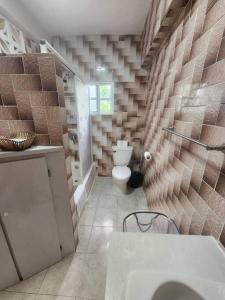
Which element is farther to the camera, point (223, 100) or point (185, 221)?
point (185, 221)

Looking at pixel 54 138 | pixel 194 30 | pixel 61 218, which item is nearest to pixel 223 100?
pixel 194 30

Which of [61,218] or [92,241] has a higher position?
[61,218]

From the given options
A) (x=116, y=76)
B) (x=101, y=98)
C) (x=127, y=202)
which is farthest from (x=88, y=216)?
(x=116, y=76)

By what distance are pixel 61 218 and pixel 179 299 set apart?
1.14 metres

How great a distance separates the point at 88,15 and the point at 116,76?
0.91 metres

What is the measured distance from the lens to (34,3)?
166 cm

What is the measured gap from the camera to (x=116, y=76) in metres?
2.56

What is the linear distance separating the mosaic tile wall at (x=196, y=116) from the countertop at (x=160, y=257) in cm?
12

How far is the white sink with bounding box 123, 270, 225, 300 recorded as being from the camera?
506mm

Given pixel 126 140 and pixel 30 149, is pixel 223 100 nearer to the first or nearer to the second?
pixel 30 149

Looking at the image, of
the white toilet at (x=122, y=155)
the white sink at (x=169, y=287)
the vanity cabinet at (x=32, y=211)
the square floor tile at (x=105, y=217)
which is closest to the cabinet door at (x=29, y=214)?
the vanity cabinet at (x=32, y=211)

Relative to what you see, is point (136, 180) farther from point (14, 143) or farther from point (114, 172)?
point (14, 143)

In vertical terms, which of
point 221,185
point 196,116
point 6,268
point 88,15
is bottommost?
point 6,268

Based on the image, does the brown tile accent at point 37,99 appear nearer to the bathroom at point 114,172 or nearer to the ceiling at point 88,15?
the bathroom at point 114,172
